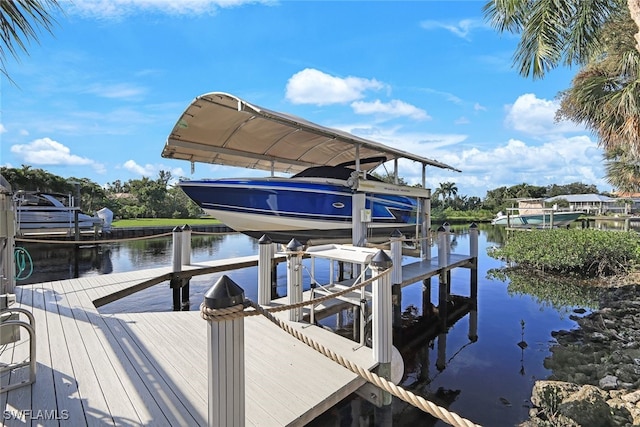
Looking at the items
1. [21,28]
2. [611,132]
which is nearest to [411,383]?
[21,28]

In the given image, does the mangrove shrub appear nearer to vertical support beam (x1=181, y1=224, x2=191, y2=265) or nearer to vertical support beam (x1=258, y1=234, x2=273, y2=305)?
vertical support beam (x1=258, y1=234, x2=273, y2=305)

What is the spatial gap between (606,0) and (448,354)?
8.35 metres

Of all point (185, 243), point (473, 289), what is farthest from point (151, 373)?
point (473, 289)

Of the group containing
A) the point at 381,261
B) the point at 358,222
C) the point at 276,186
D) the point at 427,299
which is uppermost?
the point at 276,186

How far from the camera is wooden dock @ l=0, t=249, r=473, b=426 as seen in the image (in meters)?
2.41

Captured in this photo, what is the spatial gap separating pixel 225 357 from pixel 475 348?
20.1 feet

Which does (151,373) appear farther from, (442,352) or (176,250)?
(442,352)

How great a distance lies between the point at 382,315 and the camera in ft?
10.8

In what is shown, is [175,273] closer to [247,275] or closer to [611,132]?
[247,275]

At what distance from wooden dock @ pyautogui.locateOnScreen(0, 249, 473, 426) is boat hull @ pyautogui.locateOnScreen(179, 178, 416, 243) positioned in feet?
10.2

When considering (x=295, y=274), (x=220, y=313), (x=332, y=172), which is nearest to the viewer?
(x=220, y=313)

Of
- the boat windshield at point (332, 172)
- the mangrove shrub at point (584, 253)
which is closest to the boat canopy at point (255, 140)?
the boat windshield at point (332, 172)

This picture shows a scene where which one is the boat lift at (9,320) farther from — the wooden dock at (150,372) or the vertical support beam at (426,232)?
the vertical support beam at (426,232)

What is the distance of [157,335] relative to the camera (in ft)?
12.6
